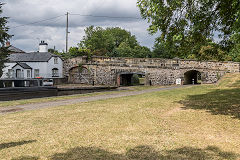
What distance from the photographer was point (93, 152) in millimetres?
5316

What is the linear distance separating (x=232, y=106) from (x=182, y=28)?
186 inches

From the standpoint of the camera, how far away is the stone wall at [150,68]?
28.5 m

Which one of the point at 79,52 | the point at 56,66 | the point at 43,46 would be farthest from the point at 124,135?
the point at 43,46

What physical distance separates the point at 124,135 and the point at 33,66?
→ 33.6m

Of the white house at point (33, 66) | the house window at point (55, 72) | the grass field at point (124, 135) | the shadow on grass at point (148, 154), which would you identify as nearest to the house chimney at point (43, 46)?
the white house at point (33, 66)

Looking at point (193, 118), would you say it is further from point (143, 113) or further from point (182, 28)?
point (182, 28)

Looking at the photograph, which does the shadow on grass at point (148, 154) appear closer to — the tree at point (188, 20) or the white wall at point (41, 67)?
the tree at point (188, 20)

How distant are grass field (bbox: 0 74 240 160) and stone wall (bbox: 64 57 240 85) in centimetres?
1952

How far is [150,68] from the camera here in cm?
3169

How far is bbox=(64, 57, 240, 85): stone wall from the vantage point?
93.5 ft

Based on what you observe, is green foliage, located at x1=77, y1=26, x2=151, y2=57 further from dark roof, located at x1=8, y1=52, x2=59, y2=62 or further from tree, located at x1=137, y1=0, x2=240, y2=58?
tree, located at x1=137, y1=0, x2=240, y2=58

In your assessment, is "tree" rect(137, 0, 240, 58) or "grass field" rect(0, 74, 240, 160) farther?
"tree" rect(137, 0, 240, 58)

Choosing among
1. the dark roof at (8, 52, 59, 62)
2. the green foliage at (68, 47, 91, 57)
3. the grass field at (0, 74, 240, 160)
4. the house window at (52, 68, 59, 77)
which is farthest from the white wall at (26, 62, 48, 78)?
the grass field at (0, 74, 240, 160)

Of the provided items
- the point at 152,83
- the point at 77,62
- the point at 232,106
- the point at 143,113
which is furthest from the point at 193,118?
the point at 77,62
